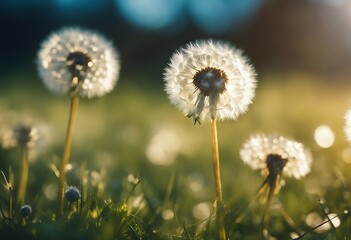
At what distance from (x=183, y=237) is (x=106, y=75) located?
1.05 metres

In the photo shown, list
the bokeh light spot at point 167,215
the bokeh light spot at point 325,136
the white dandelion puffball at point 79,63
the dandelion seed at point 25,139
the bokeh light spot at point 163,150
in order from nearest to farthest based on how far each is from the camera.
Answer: the white dandelion puffball at point 79,63, the bokeh light spot at point 167,215, the dandelion seed at point 25,139, the bokeh light spot at point 325,136, the bokeh light spot at point 163,150

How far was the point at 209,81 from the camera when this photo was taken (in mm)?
2693

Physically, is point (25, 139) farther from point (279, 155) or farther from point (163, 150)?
point (163, 150)

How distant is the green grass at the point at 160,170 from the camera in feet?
8.71

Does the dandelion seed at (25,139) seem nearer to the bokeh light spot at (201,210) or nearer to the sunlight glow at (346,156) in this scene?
the bokeh light spot at (201,210)

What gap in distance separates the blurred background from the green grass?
0.06 ft

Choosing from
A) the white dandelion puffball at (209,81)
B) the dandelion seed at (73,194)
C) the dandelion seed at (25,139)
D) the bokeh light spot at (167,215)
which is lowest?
the bokeh light spot at (167,215)

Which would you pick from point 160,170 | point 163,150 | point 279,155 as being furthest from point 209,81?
point 163,150

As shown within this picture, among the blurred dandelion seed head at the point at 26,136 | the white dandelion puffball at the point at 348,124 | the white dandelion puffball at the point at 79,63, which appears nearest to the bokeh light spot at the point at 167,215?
the white dandelion puffball at the point at 79,63

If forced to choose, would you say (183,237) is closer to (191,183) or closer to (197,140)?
(191,183)

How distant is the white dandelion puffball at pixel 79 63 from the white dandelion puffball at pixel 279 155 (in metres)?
0.84

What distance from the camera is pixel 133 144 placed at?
6.32 metres

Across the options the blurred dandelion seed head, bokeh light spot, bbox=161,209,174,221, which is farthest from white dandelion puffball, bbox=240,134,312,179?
the blurred dandelion seed head

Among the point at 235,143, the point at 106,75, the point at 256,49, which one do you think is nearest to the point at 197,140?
the point at 235,143
